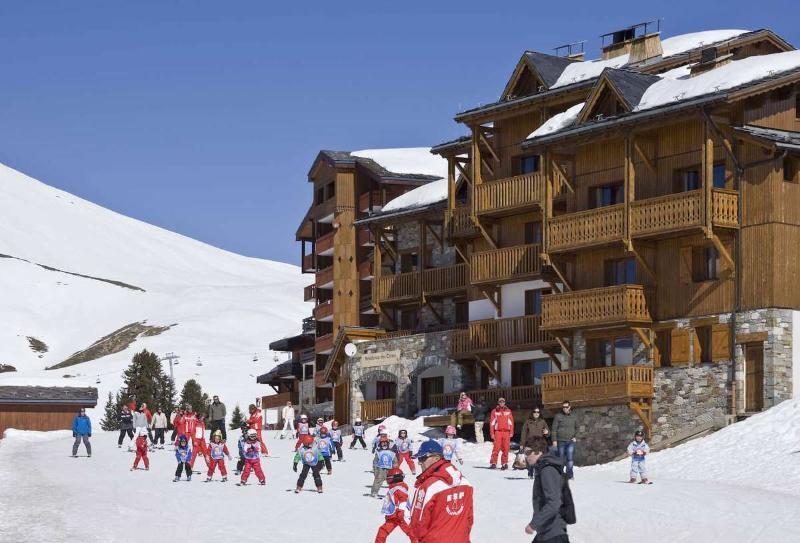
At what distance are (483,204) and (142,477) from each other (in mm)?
17553

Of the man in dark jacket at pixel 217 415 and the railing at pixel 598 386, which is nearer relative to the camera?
the railing at pixel 598 386

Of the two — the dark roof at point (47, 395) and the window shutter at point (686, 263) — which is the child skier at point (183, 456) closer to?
the window shutter at point (686, 263)

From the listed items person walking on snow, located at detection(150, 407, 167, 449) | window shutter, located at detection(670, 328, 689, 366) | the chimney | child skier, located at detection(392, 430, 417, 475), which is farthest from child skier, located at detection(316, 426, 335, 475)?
the chimney

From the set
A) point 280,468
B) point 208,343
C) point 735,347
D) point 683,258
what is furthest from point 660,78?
point 208,343

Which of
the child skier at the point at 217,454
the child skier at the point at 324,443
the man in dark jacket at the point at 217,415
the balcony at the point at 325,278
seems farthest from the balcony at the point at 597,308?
the balcony at the point at 325,278

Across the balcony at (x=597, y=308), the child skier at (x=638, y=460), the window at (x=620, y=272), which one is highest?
the window at (x=620, y=272)

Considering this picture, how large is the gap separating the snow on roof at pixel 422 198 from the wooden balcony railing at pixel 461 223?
2968 millimetres

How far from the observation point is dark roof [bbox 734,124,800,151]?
41594 mm

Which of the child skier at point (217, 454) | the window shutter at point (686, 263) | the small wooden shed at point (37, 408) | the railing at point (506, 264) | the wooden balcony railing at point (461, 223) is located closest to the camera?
the child skier at point (217, 454)

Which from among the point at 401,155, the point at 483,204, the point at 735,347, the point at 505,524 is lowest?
the point at 505,524

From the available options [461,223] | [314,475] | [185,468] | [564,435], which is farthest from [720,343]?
[461,223]

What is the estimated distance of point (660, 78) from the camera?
47.6m

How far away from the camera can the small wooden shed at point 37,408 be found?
3250 inches

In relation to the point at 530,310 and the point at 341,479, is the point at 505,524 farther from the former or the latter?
the point at 530,310
